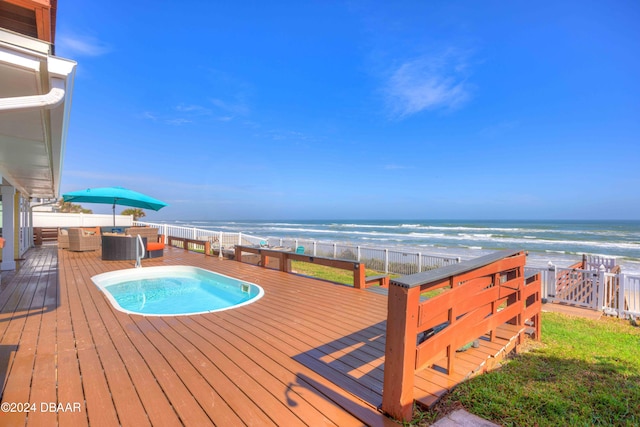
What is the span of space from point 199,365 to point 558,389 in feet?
9.10

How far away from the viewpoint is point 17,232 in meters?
7.01

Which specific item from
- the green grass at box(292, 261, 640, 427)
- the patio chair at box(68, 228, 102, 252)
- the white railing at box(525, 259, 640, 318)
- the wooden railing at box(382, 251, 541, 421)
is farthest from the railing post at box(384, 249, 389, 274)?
the patio chair at box(68, 228, 102, 252)

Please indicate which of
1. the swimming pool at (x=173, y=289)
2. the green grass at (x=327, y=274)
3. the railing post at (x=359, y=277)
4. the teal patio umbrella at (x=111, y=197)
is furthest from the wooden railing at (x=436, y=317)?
the teal patio umbrella at (x=111, y=197)

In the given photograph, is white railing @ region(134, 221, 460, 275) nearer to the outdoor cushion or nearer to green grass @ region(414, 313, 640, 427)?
the outdoor cushion

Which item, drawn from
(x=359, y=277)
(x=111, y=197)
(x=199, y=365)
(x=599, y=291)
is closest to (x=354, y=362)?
(x=199, y=365)

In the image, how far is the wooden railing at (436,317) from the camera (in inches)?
57.9

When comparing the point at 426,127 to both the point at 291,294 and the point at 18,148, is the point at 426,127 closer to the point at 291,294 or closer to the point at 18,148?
the point at 291,294

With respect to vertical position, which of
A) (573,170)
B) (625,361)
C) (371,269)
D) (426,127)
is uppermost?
(426,127)

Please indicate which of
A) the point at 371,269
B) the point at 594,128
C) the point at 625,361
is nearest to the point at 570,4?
the point at 625,361

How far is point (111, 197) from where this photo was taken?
310 inches

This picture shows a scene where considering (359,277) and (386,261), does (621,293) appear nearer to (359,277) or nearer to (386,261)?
(359,277)

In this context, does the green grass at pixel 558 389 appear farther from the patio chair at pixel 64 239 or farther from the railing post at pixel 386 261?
the patio chair at pixel 64 239

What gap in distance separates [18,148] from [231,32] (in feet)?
28.1

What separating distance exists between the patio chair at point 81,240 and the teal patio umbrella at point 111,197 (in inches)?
39.5
